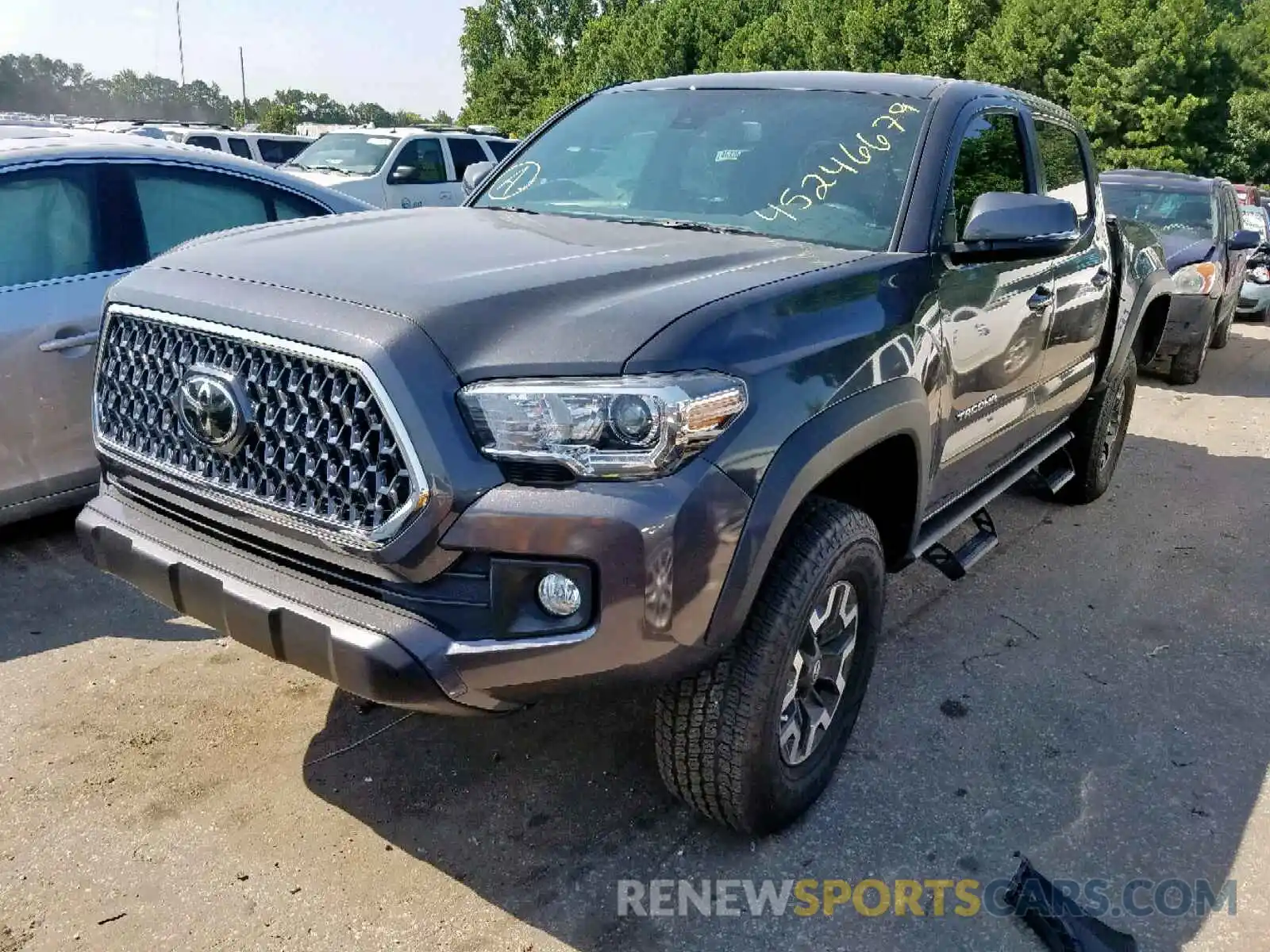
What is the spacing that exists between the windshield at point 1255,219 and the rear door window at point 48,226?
1312cm

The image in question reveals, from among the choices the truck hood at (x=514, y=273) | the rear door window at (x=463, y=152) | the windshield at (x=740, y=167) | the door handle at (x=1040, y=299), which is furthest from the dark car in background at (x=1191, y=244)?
the rear door window at (x=463, y=152)

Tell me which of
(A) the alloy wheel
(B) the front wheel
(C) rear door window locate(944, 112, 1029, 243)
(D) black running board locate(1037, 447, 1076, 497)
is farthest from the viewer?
(B) the front wheel

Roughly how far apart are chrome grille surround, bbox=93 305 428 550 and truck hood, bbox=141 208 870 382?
0.51ft

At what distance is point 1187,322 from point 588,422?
812 cm

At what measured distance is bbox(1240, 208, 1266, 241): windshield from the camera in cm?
1326

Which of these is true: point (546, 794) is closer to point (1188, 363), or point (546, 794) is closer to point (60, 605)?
point (60, 605)

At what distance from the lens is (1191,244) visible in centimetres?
919

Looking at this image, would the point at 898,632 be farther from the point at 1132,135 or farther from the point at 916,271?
the point at 1132,135

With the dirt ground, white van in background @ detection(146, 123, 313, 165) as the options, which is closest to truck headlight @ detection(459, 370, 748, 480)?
the dirt ground

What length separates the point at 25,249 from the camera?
4047 mm

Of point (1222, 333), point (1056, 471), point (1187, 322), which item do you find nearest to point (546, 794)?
point (1056, 471)

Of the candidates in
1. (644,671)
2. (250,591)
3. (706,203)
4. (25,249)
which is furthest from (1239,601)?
(25,249)

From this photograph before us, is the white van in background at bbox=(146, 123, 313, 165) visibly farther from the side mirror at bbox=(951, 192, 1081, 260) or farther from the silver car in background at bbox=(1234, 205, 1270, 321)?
the side mirror at bbox=(951, 192, 1081, 260)

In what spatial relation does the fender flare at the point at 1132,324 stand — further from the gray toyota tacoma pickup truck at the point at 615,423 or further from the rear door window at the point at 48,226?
the rear door window at the point at 48,226
